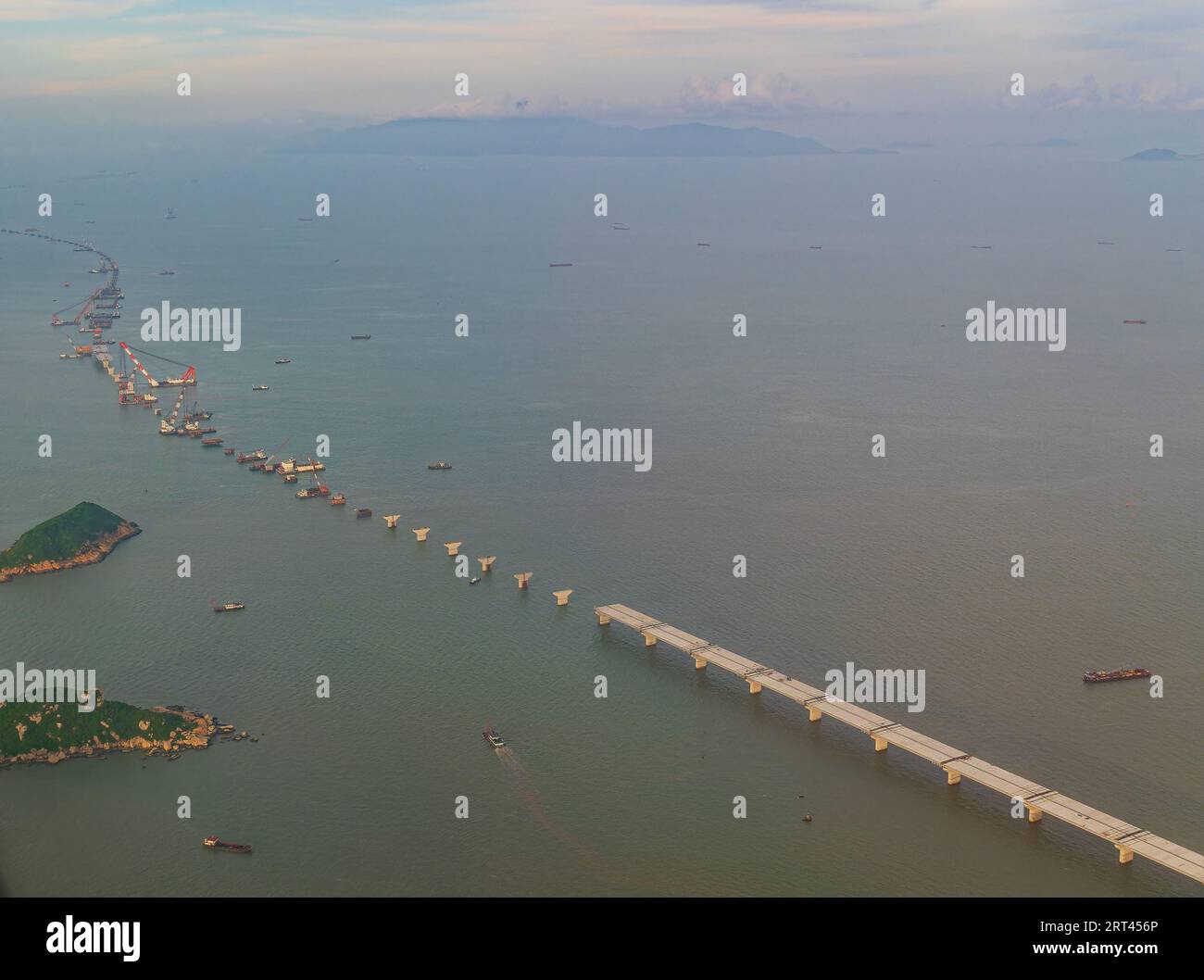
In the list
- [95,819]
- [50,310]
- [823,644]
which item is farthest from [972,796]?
[50,310]

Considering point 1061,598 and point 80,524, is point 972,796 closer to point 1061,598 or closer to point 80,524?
point 1061,598

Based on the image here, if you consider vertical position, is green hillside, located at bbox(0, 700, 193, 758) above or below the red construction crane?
below

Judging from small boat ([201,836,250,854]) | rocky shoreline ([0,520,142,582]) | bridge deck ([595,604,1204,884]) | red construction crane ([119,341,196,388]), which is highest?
red construction crane ([119,341,196,388])

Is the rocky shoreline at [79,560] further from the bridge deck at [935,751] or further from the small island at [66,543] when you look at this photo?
the bridge deck at [935,751]

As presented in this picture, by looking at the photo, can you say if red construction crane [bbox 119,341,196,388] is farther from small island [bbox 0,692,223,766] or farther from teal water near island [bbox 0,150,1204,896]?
small island [bbox 0,692,223,766]

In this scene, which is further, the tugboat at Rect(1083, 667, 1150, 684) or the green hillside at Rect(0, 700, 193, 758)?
the tugboat at Rect(1083, 667, 1150, 684)

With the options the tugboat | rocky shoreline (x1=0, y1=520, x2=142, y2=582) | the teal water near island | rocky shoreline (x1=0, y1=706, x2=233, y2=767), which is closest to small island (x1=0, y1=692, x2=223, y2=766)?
rocky shoreline (x1=0, y1=706, x2=233, y2=767)
